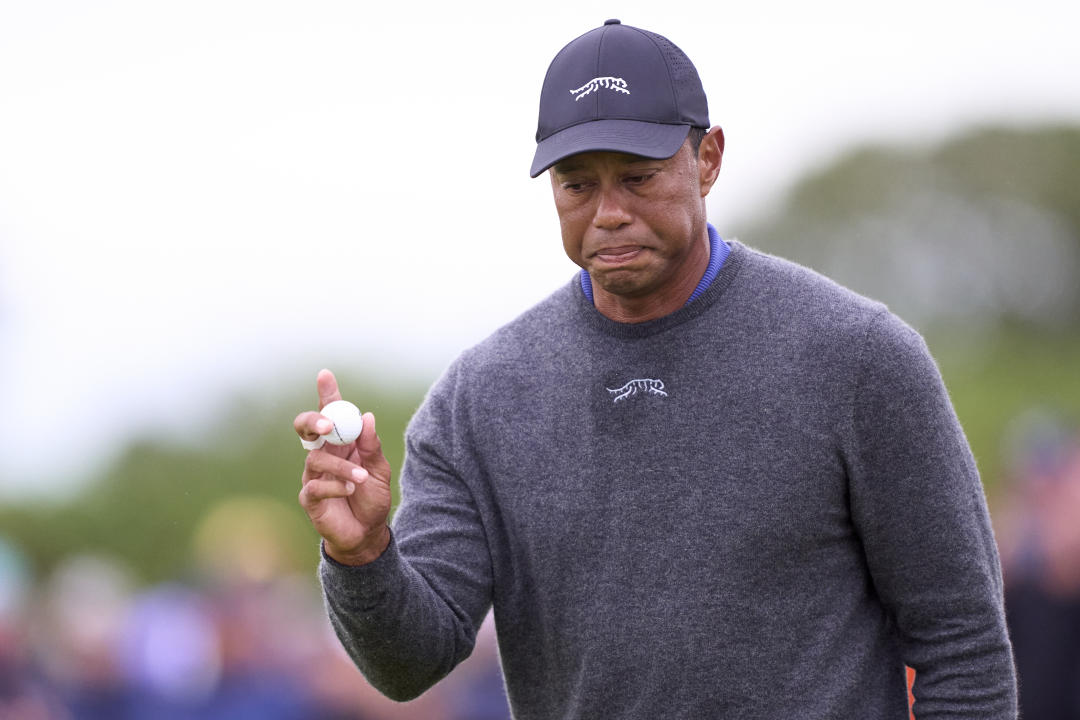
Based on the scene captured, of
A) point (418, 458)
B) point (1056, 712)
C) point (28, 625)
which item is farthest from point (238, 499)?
point (418, 458)

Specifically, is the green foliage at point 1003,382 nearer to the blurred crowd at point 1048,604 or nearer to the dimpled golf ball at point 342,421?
the blurred crowd at point 1048,604

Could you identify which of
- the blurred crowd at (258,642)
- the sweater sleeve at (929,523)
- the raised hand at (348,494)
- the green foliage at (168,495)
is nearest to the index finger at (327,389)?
the raised hand at (348,494)

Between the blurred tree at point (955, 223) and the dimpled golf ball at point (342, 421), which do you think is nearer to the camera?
the dimpled golf ball at point (342, 421)

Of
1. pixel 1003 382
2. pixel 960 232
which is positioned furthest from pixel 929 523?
pixel 960 232

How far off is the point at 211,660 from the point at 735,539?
18.8 ft

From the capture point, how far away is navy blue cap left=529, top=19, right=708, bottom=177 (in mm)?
3104

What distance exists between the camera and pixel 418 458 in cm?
349

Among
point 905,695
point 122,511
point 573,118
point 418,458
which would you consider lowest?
point 122,511

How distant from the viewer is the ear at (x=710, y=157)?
3.30 m

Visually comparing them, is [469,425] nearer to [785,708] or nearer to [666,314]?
[666,314]

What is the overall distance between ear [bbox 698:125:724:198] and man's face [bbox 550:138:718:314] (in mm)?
72

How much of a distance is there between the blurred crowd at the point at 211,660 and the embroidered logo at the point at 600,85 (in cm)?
505

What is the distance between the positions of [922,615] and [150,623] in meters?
6.63

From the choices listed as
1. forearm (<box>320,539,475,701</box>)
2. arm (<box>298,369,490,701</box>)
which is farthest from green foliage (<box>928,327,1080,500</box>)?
forearm (<box>320,539,475,701</box>)
